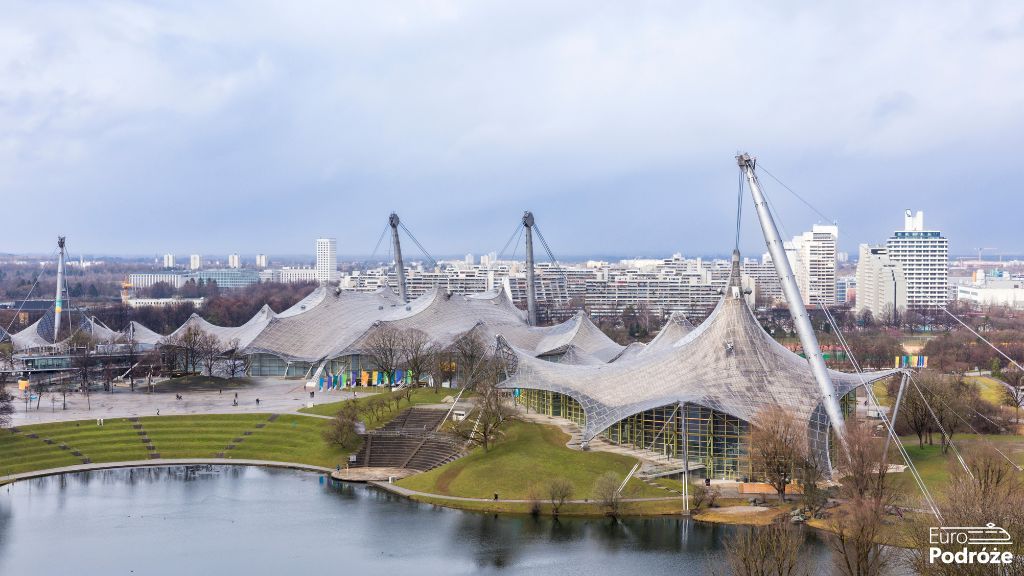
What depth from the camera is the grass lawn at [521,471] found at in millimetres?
52500

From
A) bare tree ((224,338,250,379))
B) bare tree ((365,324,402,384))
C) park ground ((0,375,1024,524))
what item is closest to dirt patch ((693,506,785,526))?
park ground ((0,375,1024,524))

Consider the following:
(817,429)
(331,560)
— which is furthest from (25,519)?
(817,429)

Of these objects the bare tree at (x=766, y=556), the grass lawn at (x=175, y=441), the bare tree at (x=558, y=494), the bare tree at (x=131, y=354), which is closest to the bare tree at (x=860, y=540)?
the bare tree at (x=766, y=556)

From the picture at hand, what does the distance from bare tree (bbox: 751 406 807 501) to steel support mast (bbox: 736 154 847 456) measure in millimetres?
1828

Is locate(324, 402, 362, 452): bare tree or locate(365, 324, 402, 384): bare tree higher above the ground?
locate(365, 324, 402, 384): bare tree

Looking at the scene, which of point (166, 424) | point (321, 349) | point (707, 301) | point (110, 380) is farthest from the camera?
point (707, 301)

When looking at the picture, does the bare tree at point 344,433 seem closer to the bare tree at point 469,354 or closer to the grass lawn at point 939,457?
the bare tree at point 469,354

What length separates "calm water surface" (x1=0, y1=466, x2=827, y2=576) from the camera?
42.1 m

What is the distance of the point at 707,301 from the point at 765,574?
461ft

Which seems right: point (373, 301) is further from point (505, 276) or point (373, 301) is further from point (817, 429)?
point (505, 276)

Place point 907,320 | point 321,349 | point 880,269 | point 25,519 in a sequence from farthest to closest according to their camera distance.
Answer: point 880,269 < point 907,320 < point 321,349 < point 25,519

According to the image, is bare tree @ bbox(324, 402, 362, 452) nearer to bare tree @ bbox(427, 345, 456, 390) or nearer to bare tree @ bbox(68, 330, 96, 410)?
bare tree @ bbox(427, 345, 456, 390)

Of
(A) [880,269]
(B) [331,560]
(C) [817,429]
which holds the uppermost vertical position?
(A) [880,269]

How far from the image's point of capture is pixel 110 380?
283 feet
